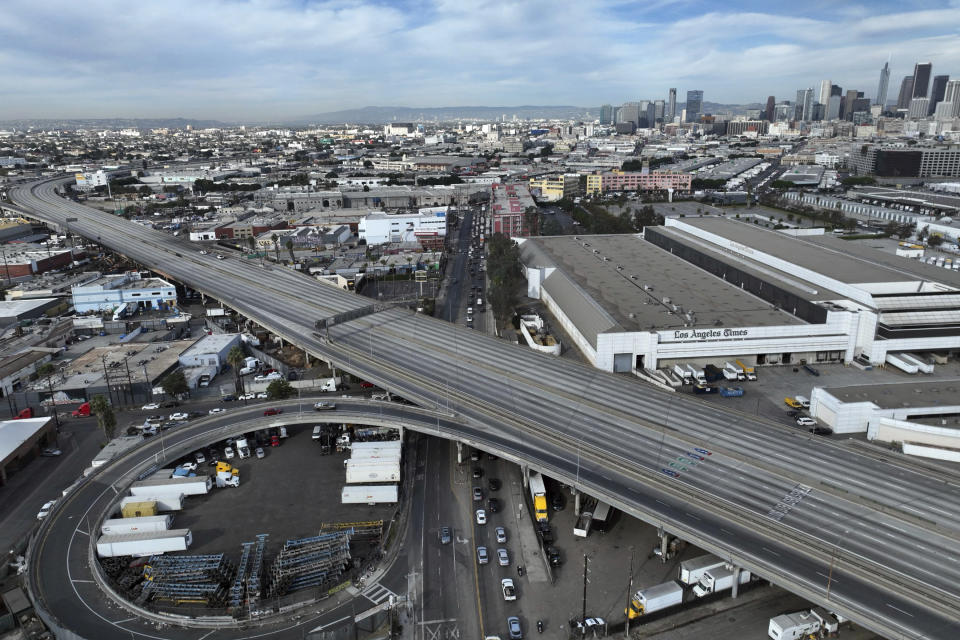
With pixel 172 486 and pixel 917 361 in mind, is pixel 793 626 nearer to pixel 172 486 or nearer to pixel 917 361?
pixel 172 486

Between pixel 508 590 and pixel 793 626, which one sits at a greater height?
pixel 793 626

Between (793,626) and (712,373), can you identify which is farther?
(712,373)

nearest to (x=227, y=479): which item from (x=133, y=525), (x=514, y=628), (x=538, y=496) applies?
(x=133, y=525)

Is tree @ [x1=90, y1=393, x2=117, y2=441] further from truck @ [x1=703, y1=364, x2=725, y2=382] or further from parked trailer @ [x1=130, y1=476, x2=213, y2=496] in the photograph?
truck @ [x1=703, y1=364, x2=725, y2=382]

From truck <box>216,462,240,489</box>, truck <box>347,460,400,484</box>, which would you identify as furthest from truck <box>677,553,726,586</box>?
truck <box>216,462,240,489</box>

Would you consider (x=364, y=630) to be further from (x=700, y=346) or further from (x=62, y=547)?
(x=700, y=346)

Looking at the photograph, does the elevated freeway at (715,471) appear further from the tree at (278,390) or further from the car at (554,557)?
the tree at (278,390)

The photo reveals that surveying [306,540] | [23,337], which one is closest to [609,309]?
[306,540]

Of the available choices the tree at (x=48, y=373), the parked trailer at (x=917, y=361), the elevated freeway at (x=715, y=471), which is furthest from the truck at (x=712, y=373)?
the tree at (x=48, y=373)

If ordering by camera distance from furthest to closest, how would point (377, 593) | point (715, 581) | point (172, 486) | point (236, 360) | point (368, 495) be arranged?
point (236, 360)
point (172, 486)
point (368, 495)
point (377, 593)
point (715, 581)
